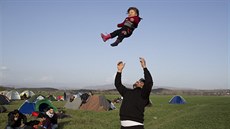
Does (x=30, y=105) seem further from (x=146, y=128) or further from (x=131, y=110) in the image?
(x=131, y=110)

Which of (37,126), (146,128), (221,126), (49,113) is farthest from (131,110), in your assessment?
(221,126)

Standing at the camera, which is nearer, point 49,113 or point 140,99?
point 140,99

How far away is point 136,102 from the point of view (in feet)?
17.0

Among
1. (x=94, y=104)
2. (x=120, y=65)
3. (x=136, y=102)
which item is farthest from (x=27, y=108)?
(x=136, y=102)

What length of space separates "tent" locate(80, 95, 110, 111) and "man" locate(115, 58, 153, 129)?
59.4 ft

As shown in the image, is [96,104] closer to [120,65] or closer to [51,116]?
[51,116]

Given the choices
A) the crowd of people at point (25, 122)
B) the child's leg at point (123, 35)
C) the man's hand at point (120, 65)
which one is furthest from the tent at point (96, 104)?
the child's leg at point (123, 35)

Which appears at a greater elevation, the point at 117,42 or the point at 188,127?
the point at 117,42

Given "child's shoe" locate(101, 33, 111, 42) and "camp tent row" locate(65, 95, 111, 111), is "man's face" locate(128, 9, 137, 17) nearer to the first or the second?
"child's shoe" locate(101, 33, 111, 42)

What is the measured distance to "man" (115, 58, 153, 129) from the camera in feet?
16.5

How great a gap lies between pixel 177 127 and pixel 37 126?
751 centimetres

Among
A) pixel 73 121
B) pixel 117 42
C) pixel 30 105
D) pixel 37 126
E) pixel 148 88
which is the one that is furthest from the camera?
pixel 30 105

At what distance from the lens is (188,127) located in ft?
46.5

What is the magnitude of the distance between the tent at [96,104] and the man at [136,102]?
59.4 ft
